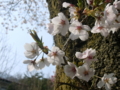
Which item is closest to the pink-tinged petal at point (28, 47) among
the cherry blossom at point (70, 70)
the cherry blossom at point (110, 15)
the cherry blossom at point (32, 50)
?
the cherry blossom at point (32, 50)

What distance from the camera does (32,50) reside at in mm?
495

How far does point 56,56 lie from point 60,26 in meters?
0.09

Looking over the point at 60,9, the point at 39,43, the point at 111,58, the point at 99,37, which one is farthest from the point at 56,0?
the point at 39,43

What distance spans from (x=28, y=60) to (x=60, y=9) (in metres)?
0.59

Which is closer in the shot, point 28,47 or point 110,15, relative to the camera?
point 110,15

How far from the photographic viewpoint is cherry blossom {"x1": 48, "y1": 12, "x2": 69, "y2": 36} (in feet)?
1.46

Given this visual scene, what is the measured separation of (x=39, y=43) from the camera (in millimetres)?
486

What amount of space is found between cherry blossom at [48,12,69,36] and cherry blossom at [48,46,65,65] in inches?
2.3

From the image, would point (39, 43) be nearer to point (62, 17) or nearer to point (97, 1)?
point (62, 17)

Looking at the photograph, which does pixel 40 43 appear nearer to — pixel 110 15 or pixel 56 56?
pixel 56 56

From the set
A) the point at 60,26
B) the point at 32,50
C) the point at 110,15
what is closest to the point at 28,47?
the point at 32,50

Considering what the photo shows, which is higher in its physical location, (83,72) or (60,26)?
(60,26)

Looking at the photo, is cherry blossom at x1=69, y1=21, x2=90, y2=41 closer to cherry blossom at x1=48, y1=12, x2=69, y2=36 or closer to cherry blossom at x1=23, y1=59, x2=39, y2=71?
cherry blossom at x1=48, y1=12, x2=69, y2=36

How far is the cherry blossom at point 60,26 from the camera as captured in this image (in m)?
0.44
